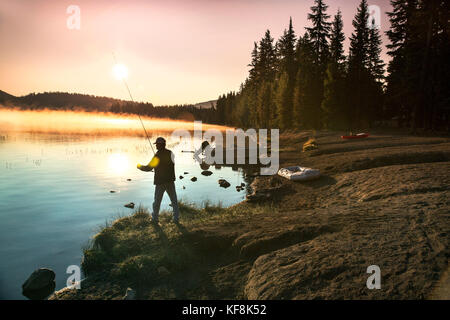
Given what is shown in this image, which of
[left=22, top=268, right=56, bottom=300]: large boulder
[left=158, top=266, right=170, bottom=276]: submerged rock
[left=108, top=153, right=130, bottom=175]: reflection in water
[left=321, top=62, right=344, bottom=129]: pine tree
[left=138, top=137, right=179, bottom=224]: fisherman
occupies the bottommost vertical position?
[left=22, top=268, right=56, bottom=300]: large boulder

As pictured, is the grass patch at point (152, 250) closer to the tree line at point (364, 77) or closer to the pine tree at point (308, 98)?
the tree line at point (364, 77)

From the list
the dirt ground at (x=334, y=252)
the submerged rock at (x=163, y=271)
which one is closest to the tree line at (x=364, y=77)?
the dirt ground at (x=334, y=252)

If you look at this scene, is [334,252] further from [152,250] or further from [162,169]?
[162,169]

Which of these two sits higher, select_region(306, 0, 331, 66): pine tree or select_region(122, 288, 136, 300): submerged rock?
select_region(306, 0, 331, 66): pine tree

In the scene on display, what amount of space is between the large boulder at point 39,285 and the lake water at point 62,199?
0.59 feet

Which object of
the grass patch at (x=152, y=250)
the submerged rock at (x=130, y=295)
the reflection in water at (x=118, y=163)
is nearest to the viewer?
the submerged rock at (x=130, y=295)

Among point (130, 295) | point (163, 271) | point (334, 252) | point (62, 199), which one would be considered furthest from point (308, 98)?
point (130, 295)

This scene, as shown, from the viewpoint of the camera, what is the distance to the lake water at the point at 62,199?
31.8 ft

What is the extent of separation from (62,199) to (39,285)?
34.6 ft

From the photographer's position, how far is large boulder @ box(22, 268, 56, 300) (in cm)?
761

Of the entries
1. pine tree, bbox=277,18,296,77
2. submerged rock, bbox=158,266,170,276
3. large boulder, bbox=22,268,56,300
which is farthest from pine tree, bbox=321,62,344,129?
large boulder, bbox=22,268,56,300

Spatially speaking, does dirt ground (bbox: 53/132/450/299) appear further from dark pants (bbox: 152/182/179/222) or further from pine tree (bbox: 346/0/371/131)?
pine tree (bbox: 346/0/371/131)

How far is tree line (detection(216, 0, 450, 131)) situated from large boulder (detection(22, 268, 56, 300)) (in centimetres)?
3763

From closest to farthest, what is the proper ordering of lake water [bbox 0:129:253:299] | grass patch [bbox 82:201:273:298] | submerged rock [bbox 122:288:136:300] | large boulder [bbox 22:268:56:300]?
submerged rock [bbox 122:288:136:300] → grass patch [bbox 82:201:273:298] → large boulder [bbox 22:268:56:300] → lake water [bbox 0:129:253:299]
